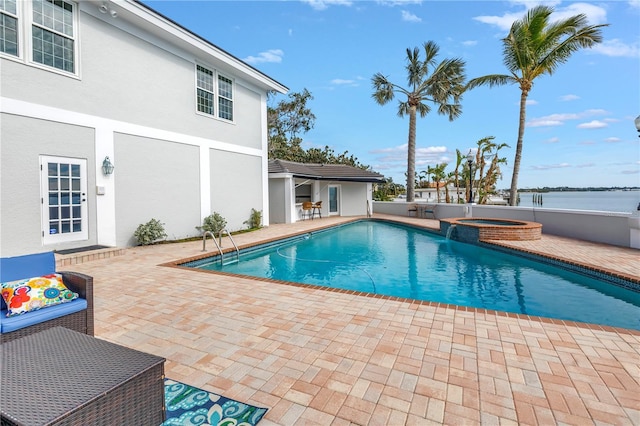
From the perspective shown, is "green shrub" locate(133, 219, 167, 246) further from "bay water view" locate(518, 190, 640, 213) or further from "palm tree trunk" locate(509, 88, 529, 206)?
"palm tree trunk" locate(509, 88, 529, 206)

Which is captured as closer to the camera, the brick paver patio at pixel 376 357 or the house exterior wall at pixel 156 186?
the brick paver patio at pixel 376 357

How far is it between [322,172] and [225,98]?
809 centimetres

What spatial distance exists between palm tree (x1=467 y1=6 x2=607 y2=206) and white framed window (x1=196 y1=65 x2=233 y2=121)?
41.7ft

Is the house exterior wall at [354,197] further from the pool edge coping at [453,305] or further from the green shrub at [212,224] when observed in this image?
the green shrub at [212,224]

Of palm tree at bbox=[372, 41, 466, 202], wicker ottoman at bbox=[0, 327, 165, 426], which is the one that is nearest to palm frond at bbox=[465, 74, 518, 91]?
palm tree at bbox=[372, 41, 466, 202]

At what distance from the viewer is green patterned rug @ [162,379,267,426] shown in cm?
207

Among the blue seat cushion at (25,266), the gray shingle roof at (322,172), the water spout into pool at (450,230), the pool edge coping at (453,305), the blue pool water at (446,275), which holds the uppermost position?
the gray shingle roof at (322,172)

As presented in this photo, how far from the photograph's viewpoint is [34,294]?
2.79 metres

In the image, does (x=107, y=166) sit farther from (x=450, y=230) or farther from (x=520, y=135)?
(x=520, y=135)

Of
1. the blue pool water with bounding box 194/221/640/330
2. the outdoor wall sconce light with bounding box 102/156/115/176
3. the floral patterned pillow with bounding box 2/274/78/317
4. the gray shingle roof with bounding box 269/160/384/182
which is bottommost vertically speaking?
the blue pool water with bounding box 194/221/640/330

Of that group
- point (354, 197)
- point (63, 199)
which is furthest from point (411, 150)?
point (63, 199)

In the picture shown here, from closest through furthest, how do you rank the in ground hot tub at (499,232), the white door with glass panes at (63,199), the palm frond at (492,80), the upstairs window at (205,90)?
the white door with glass panes at (63,199)
the in ground hot tub at (499,232)
the upstairs window at (205,90)
the palm frond at (492,80)

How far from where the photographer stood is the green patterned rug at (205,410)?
2066mm

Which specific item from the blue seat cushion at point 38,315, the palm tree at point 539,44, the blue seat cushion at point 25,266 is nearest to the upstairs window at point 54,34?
the blue seat cushion at point 25,266
